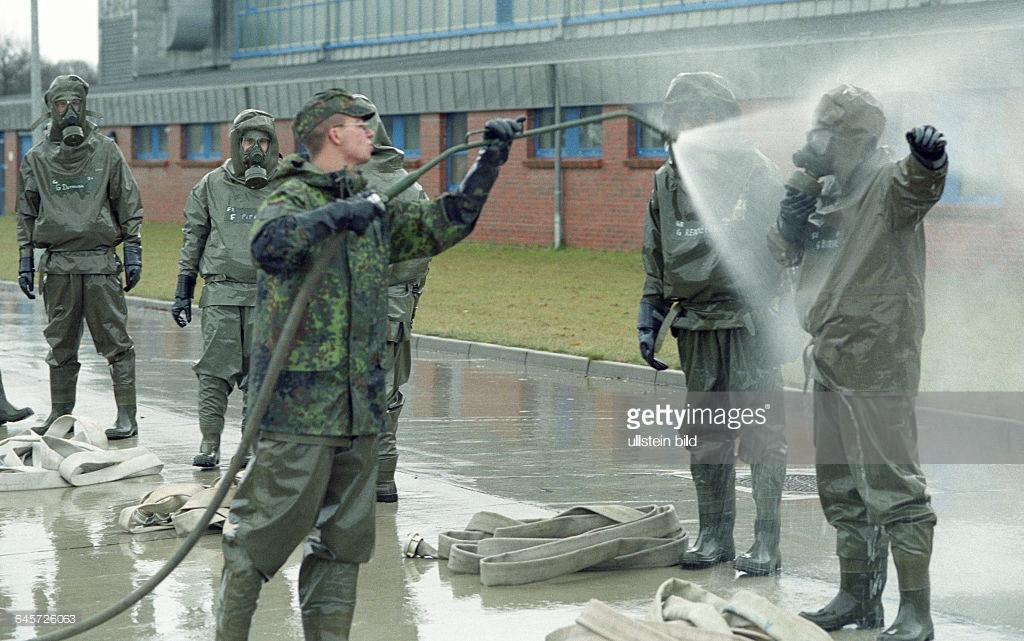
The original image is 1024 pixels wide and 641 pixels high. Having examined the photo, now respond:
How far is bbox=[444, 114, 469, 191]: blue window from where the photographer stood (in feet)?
104

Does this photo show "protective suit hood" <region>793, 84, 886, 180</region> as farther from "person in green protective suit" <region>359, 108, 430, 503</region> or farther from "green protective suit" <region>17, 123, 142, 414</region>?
"green protective suit" <region>17, 123, 142, 414</region>

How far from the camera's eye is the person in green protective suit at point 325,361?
4.97 meters

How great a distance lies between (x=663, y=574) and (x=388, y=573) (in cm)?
114

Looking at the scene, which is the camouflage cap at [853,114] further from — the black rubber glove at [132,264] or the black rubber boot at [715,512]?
the black rubber glove at [132,264]

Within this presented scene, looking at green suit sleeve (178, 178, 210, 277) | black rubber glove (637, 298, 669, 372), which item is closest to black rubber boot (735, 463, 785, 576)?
black rubber glove (637, 298, 669, 372)

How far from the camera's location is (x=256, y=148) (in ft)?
31.2

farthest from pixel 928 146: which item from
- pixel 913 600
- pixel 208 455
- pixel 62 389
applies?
pixel 62 389

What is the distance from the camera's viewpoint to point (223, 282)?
9.58 metres

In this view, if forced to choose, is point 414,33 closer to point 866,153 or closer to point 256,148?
point 256,148

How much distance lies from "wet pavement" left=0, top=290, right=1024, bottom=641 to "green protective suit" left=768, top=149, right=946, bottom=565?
546 mm

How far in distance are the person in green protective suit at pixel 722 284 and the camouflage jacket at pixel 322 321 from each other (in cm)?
202

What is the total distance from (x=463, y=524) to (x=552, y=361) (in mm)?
7032

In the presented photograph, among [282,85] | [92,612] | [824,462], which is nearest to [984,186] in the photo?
[824,462]

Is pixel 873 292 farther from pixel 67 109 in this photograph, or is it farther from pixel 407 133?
pixel 407 133
